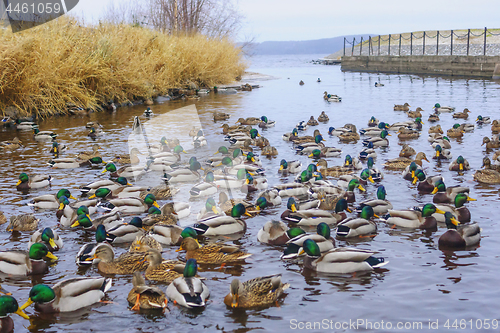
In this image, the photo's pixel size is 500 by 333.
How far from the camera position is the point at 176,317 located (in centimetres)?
522

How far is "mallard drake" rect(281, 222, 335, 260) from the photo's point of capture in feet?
21.4

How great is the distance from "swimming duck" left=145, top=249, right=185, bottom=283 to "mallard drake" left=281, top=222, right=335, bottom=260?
1359 millimetres

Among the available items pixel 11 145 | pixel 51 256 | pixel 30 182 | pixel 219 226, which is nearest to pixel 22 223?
pixel 51 256

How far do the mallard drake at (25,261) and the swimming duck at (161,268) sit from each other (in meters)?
1.28

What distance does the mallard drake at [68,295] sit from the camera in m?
5.21

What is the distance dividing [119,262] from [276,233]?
2.13 meters

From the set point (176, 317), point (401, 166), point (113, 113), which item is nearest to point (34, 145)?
point (113, 113)

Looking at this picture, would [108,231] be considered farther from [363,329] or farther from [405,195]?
[405,195]

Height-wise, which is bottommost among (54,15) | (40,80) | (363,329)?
(363,329)

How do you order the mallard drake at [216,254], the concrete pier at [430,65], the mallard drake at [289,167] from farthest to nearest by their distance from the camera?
the concrete pier at [430,65]
the mallard drake at [289,167]
the mallard drake at [216,254]

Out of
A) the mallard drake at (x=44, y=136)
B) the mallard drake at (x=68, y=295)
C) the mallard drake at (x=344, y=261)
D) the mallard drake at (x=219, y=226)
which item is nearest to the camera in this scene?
the mallard drake at (x=68, y=295)

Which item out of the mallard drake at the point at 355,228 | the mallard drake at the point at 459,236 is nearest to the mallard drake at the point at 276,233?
the mallard drake at the point at 355,228

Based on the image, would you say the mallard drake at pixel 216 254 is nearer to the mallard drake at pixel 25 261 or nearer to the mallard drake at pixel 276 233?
the mallard drake at pixel 276 233

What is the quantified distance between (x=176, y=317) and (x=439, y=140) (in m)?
9.97
